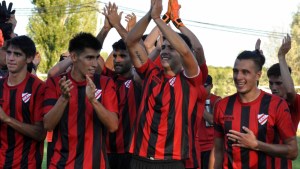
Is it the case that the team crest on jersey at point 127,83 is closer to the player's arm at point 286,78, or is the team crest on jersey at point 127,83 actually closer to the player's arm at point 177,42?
the player's arm at point 177,42

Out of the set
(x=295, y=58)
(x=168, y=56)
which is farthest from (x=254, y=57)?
(x=295, y=58)

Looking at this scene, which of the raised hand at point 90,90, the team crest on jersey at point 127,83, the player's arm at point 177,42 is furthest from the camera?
the team crest on jersey at point 127,83

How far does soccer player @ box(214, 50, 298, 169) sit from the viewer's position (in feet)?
20.2

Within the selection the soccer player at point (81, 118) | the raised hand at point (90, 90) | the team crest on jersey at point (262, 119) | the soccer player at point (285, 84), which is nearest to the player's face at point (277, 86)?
the soccer player at point (285, 84)

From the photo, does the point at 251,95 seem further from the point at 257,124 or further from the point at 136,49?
the point at 136,49

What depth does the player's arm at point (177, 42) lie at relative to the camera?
20.1 feet

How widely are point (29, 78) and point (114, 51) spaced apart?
1510mm

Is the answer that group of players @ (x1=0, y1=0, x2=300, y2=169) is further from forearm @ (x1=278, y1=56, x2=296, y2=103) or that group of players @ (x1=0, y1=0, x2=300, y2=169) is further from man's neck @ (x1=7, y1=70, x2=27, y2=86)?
forearm @ (x1=278, y1=56, x2=296, y2=103)

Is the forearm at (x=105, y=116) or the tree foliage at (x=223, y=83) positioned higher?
the tree foliage at (x=223, y=83)

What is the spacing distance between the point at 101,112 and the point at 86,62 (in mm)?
647

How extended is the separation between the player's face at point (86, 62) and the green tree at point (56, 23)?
117ft

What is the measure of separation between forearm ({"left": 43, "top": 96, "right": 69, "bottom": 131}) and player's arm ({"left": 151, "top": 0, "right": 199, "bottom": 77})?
45.4 inches

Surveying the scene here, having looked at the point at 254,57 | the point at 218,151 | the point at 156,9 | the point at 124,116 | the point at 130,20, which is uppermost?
the point at 130,20

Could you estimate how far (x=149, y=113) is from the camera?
635cm
